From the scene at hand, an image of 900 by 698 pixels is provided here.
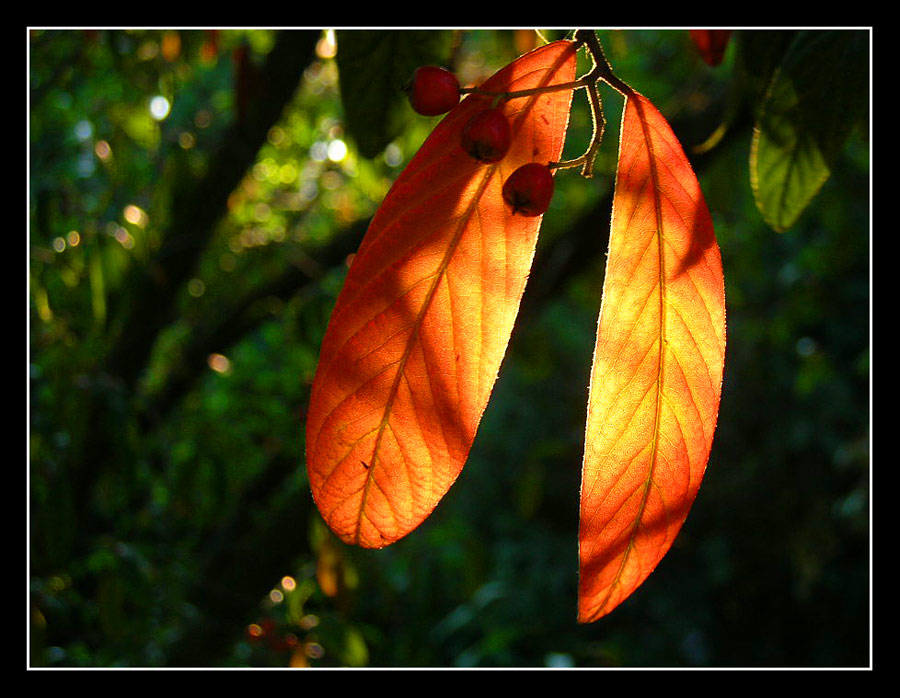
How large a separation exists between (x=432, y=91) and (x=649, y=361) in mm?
163

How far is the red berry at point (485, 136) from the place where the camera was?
34cm

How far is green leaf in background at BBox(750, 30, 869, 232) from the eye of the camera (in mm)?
550

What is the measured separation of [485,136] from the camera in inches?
13.5

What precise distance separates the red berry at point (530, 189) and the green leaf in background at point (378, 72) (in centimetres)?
23

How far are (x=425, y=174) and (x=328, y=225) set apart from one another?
9.69 feet

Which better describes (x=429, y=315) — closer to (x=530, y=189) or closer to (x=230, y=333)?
(x=530, y=189)

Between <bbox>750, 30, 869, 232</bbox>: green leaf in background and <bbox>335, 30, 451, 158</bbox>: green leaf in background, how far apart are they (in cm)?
23

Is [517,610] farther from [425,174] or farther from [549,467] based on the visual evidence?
[425,174]

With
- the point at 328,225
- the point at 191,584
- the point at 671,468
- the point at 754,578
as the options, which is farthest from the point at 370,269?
the point at 754,578

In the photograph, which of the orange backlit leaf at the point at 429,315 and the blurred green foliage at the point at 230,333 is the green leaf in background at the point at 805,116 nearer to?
the blurred green foliage at the point at 230,333

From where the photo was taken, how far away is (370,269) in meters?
0.36

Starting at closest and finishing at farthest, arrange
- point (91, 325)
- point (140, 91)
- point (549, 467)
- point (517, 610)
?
point (91, 325)
point (140, 91)
point (517, 610)
point (549, 467)

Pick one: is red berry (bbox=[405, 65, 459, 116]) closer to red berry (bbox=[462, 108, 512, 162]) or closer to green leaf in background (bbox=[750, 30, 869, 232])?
red berry (bbox=[462, 108, 512, 162])
